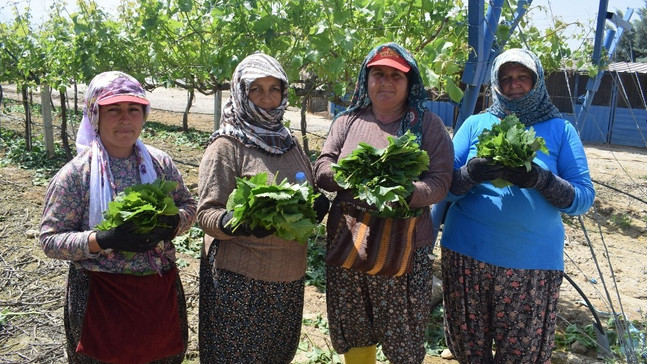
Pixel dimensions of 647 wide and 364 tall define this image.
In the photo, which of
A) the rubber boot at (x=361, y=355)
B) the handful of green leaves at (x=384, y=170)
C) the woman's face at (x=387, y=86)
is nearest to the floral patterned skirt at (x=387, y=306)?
the rubber boot at (x=361, y=355)

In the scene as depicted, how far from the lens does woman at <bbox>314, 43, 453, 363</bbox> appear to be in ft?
8.75

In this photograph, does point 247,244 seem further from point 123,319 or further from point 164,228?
point 123,319

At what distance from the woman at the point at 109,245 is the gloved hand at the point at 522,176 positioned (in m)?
1.58

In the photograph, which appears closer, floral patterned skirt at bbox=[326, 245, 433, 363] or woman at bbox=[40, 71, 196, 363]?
woman at bbox=[40, 71, 196, 363]

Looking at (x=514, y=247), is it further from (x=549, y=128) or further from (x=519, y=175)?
(x=549, y=128)

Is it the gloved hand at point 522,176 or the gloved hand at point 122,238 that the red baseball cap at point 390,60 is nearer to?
the gloved hand at point 522,176

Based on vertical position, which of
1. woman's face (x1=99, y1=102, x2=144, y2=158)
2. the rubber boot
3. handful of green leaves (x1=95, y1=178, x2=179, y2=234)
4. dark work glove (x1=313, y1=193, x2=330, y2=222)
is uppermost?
woman's face (x1=99, y1=102, x2=144, y2=158)

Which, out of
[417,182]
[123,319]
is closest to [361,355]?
[417,182]

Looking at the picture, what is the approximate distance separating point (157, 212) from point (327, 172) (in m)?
0.89

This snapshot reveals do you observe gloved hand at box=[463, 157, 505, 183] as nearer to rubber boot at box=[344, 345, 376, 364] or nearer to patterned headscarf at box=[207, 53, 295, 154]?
patterned headscarf at box=[207, 53, 295, 154]

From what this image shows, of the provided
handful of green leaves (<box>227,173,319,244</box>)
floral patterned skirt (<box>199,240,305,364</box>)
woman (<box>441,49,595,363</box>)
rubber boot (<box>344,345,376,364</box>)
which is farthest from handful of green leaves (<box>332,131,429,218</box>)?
rubber boot (<box>344,345,376,364</box>)

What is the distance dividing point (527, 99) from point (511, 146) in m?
0.44

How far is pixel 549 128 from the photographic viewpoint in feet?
9.04

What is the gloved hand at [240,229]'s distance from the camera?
7.63 ft
